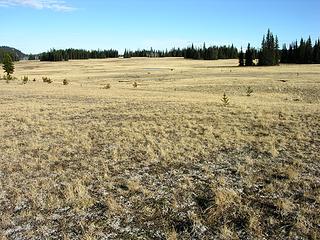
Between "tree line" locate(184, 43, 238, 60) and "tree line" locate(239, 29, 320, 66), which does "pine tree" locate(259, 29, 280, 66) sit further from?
"tree line" locate(184, 43, 238, 60)

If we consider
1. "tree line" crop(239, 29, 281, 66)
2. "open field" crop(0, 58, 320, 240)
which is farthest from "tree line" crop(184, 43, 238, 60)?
"open field" crop(0, 58, 320, 240)

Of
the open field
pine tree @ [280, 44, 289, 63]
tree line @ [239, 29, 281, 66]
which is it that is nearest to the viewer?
the open field

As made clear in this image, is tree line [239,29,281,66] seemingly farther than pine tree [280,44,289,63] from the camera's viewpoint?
No

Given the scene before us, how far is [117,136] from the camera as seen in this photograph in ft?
60.8

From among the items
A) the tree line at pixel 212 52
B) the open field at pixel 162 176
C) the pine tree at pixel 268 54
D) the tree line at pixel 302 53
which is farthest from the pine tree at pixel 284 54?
the open field at pixel 162 176

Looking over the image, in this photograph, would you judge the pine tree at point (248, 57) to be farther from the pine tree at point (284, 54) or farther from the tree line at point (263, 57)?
the pine tree at point (284, 54)

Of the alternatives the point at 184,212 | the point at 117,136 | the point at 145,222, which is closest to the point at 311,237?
the point at 184,212

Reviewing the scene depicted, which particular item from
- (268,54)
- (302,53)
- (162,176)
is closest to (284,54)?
(302,53)

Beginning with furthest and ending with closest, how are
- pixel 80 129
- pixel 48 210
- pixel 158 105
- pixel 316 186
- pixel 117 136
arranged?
pixel 158 105 → pixel 80 129 → pixel 117 136 → pixel 316 186 → pixel 48 210

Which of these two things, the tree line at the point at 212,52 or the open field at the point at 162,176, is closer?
the open field at the point at 162,176

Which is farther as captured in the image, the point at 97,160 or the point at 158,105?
the point at 158,105

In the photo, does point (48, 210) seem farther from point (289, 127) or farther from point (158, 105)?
point (158, 105)

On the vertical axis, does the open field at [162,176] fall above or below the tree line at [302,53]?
below

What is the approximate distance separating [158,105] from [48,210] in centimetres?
1902
